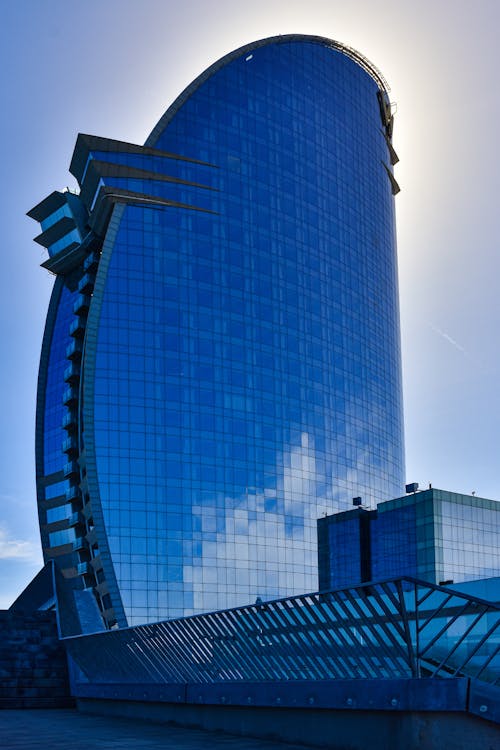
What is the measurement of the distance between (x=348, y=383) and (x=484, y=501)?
26039 mm

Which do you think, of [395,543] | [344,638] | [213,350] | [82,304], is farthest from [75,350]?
[344,638]

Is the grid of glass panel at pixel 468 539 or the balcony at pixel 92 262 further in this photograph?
the balcony at pixel 92 262

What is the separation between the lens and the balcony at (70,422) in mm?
92188

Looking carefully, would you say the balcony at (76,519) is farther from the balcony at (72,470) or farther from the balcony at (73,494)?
the balcony at (72,470)

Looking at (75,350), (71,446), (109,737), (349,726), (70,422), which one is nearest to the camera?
(349,726)

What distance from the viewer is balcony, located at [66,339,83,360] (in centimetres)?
9526

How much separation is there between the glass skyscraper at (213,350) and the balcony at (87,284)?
1.49 ft

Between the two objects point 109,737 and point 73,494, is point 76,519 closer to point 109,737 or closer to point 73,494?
point 73,494

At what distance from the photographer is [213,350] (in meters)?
94.6

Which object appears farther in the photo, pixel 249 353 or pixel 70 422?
pixel 249 353

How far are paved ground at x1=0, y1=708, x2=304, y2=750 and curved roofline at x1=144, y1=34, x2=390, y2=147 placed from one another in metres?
71.7

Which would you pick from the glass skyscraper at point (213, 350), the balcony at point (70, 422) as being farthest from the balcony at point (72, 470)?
the balcony at point (70, 422)

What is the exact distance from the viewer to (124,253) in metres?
89.5

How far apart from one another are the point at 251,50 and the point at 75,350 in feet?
144
